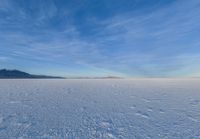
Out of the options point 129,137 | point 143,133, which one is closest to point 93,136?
point 129,137

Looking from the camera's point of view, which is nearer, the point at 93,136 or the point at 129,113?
the point at 93,136

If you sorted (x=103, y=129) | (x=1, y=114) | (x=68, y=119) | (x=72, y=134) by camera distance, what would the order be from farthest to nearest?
(x=1, y=114) < (x=68, y=119) < (x=103, y=129) < (x=72, y=134)

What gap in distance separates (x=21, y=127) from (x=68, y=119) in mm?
1035

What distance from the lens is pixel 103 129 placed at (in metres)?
3.09

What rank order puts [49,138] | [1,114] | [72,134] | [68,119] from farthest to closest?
[1,114] < [68,119] < [72,134] < [49,138]

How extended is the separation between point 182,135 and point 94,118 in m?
1.92

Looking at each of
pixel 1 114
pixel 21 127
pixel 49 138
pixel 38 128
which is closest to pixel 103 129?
pixel 49 138

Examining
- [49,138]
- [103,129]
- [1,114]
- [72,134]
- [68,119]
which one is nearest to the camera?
[49,138]

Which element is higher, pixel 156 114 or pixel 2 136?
pixel 156 114

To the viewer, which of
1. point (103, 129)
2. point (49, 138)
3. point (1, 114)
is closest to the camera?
point (49, 138)

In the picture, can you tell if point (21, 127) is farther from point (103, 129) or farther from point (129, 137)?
point (129, 137)

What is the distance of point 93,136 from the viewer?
9.09 ft

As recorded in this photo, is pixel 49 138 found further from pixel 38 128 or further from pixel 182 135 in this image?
pixel 182 135

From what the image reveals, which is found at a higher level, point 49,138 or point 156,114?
→ point 156,114
